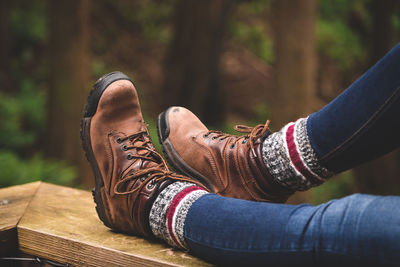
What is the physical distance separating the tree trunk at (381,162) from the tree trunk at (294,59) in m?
2.64

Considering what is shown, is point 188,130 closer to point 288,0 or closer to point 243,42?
point 288,0

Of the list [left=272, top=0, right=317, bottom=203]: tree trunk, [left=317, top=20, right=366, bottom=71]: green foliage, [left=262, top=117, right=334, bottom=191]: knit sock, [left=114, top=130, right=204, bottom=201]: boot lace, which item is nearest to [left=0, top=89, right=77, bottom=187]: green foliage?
[left=272, top=0, right=317, bottom=203]: tree trunk

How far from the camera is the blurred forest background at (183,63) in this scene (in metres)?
4.10

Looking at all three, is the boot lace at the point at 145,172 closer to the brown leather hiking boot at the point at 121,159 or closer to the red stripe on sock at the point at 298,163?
the brown leather hiking boot at the point at 121,159

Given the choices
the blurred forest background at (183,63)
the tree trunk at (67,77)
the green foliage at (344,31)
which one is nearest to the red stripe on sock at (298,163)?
the blurred forest background at (183,63)

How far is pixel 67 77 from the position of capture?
507 cm

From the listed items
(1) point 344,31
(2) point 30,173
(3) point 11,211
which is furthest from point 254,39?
(3) point 11,211

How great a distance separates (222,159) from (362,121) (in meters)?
0.50

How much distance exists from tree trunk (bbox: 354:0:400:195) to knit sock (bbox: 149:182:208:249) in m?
5.54

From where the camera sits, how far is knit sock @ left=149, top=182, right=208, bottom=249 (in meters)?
1.33

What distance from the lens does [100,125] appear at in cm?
162

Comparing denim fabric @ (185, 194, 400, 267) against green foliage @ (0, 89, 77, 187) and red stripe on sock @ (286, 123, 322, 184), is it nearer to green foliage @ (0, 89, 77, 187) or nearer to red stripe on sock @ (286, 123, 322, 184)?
red stripe on sock @ (286, 123, 322, 184)

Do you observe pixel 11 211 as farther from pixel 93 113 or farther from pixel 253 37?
pixel 253 37

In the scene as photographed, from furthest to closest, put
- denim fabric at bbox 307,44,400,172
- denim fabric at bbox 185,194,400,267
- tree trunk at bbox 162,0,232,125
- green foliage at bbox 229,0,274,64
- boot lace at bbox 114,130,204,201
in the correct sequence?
green foliage at bbox 229,0,274,64 → tree trunk at bbox 162,0,232,125 → boot lace at bbox 114,130,204,201 → denim fabric at bbox 307,44,400,172 → denim fabric at bbox 185,194,400,267
